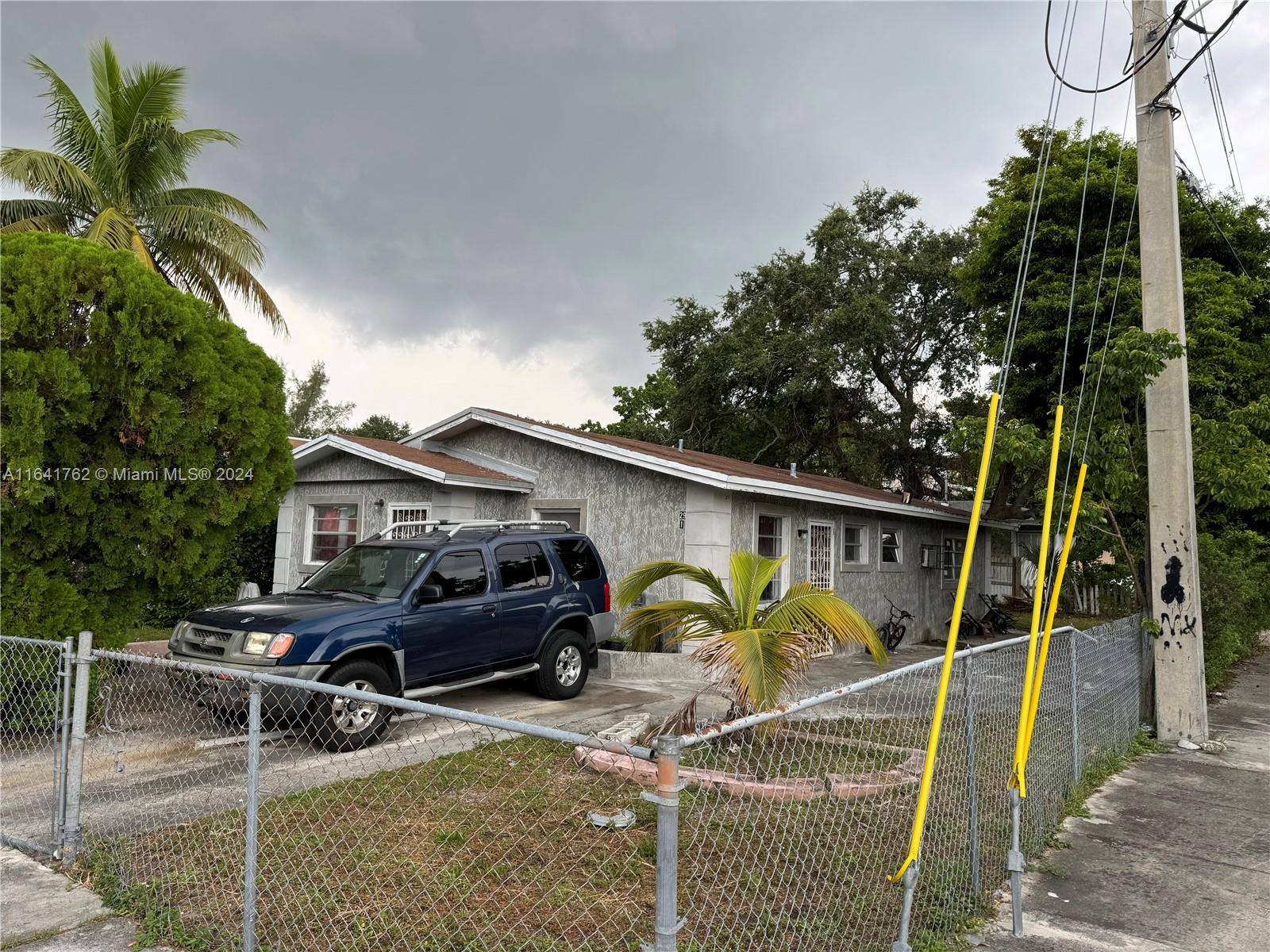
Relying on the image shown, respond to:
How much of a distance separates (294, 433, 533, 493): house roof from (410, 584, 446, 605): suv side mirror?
5157 mm

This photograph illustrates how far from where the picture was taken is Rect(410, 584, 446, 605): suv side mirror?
7.60 meters

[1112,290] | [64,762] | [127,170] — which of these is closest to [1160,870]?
[64,762]

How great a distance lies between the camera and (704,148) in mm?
16562

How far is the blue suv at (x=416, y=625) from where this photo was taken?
21.8 feet

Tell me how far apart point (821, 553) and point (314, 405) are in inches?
1455

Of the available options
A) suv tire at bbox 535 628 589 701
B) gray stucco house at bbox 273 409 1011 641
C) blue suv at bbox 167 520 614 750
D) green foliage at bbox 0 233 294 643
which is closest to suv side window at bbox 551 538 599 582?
blue suv at bbox 167 520 614 750

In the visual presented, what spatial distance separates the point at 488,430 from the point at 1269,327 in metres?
13.4

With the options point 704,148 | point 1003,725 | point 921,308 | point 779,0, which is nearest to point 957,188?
point 921,308

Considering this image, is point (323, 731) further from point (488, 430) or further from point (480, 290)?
point (480, 290)

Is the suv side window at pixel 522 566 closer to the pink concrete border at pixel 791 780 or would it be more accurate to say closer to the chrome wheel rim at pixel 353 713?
the chrome wheel rim at pixel 353 713

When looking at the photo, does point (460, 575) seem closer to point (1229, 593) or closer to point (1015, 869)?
point (1015, 869)

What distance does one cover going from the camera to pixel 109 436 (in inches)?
275

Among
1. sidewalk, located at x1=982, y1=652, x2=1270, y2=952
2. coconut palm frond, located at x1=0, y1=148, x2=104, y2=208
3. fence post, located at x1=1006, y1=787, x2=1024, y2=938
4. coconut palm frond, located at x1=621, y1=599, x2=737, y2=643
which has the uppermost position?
coconut palm frond, located at x1=0, y1=148, x2=104, y2=208

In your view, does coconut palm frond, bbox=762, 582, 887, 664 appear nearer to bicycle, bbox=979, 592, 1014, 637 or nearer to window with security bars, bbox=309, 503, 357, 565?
window with security bars, bbox=309, 503, 357, 565
